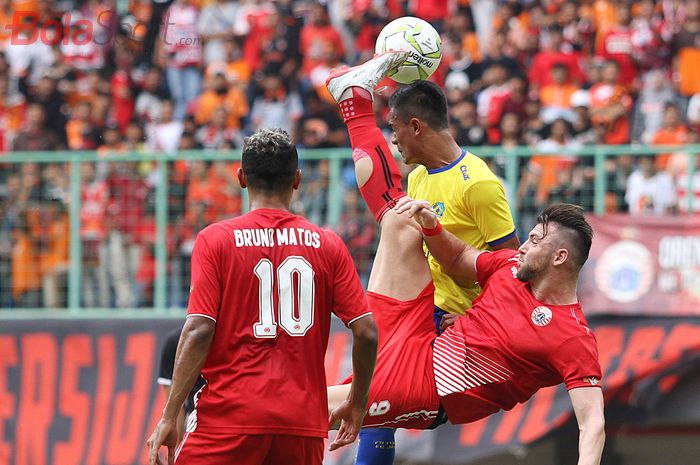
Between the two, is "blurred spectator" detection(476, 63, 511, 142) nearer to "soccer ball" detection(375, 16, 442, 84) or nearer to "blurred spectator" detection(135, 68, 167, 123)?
"blurred spectator" detection(135, 68, 167, 123)

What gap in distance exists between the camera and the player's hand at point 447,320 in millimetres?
6971

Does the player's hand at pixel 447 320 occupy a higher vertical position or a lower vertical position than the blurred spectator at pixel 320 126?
lower

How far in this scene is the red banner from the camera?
10109 millimetres

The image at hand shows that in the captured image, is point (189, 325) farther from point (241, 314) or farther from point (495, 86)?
point (495, 86)

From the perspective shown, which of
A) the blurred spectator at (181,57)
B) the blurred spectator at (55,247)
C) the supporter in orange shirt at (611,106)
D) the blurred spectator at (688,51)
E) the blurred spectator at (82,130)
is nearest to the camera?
the blurred spectator at (55,247)

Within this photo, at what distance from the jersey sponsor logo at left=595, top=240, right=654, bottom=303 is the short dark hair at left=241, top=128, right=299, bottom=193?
5228 millimetres

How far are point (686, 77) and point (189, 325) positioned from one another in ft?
29.1

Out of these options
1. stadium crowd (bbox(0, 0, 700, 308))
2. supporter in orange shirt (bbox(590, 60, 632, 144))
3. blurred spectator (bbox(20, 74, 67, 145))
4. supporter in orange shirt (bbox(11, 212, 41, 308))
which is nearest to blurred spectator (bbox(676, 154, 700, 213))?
stadium crowd (bbox(0, 0, 700, 308))

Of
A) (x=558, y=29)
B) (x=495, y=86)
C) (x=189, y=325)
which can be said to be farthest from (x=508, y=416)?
(x=189, y=325)

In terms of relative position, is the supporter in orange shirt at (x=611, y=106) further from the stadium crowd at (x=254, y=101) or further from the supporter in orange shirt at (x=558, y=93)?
the supporter in orange shirt at (x=558, y=93)

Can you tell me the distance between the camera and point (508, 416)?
1054cm

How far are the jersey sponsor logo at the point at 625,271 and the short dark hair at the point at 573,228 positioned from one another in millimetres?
3875

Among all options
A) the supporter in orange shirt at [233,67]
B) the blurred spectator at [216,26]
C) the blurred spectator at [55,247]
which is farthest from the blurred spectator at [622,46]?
the blurred spectator at [55,247]

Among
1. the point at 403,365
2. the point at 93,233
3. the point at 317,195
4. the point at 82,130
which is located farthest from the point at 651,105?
the point at 403,365
